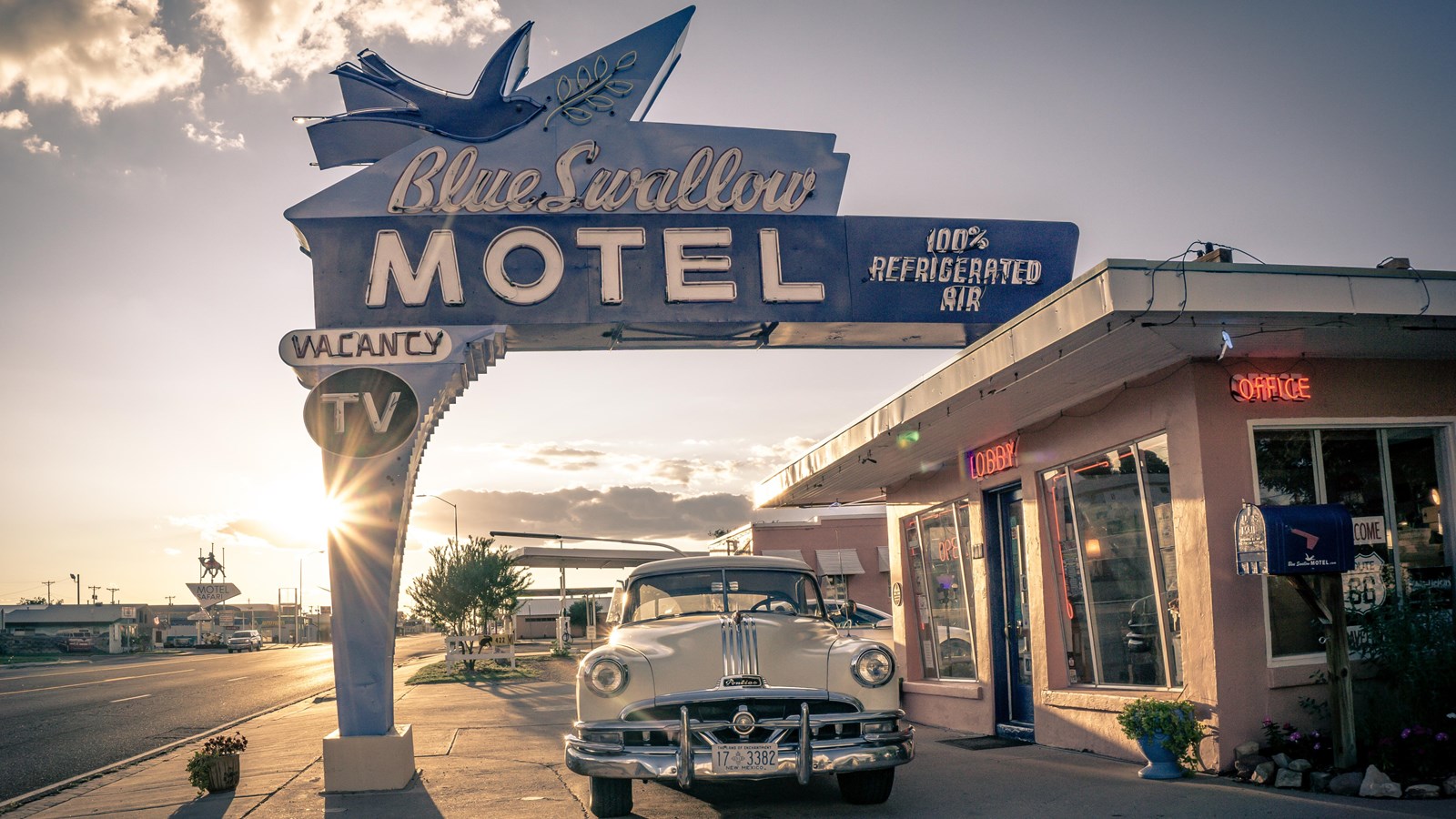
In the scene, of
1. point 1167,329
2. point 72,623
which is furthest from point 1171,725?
point 72,623

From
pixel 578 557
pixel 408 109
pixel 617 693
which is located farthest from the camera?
pixel 578 557

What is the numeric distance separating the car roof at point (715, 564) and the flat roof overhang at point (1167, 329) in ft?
5.94

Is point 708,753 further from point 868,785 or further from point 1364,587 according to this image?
point 1364,587

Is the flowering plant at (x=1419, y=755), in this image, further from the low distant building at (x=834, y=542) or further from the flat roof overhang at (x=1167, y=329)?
the low distant building at (x=834, y=542)

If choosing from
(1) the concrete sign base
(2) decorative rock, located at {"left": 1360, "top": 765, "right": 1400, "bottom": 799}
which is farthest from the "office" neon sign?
(1) the concrete sign base

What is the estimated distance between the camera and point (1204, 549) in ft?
25.8

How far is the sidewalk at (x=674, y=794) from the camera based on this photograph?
680 centimetres

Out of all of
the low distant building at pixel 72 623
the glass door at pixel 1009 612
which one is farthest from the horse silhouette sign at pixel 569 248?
the low distant building at pixel 72 623

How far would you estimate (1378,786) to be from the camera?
6695 mm

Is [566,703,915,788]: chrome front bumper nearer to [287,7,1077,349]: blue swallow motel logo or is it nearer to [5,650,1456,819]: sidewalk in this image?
[5,650,1456,819]: sidewalk

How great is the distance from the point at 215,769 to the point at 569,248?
17.1 ft

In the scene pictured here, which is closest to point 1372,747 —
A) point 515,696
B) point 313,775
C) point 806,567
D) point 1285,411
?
point 1285,411

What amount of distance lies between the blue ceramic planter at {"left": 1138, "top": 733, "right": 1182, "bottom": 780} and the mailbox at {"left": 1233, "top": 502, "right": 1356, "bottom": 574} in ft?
4.86

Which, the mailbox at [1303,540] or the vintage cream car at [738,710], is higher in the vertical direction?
the mailbox at [1303,540]
